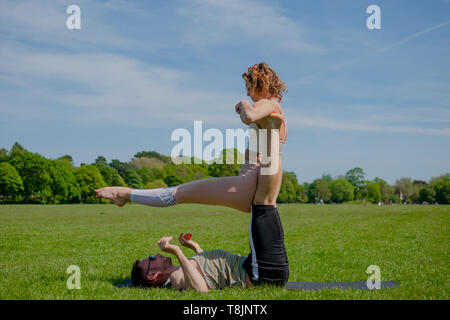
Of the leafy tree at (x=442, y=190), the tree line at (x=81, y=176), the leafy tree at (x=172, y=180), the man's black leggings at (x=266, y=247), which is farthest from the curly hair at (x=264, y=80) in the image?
the leafy tree at (x=442, y=190)

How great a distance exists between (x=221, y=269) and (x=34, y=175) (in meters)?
75.9

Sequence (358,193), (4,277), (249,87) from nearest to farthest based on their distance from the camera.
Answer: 1. (249,87)
2. (4,277)
3. (358,193)

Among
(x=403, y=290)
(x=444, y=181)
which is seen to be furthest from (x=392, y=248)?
(x=444, y=181)

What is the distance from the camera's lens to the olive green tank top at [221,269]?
5496 mm

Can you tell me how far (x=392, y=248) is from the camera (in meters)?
12.0

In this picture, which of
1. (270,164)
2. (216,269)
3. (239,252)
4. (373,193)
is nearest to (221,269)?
(216,269)

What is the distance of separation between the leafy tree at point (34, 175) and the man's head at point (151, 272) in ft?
239

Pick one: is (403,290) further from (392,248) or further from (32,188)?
(32,188)

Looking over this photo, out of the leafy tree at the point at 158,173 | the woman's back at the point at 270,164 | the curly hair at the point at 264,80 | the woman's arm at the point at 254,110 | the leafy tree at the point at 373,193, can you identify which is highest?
the leafy tree at the point at 158,173

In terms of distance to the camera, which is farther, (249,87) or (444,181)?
(444,181)

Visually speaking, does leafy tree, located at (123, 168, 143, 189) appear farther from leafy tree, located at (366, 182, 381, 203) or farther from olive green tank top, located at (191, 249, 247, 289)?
leafy tree, located at (366, 182, 381, 203)

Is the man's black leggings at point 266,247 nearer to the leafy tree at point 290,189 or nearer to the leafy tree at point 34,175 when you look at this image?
the leafy tree at point 34,175
